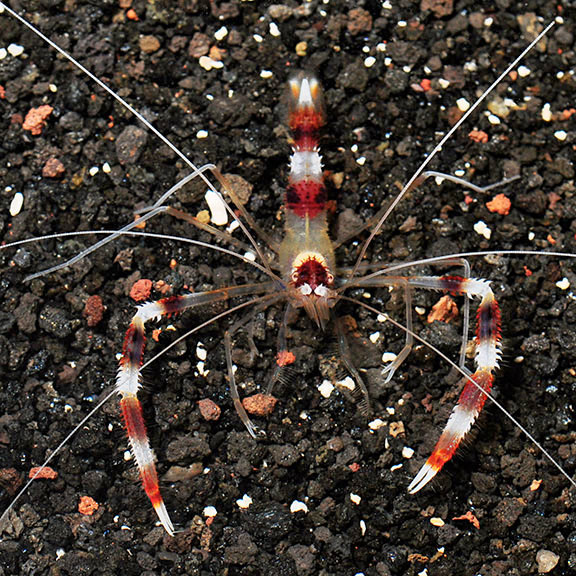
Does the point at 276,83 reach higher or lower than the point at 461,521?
higher

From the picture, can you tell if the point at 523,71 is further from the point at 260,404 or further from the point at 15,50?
the point at 15,50

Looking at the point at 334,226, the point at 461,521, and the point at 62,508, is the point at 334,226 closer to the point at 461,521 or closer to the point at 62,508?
the point at 461,521

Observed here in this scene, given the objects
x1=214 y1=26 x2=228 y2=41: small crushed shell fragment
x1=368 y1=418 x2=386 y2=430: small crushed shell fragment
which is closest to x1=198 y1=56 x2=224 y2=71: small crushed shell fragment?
x1=214 y1=26 x2=228 y2=41: small crushed shell fragment

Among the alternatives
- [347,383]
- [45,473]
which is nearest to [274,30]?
[347,383]

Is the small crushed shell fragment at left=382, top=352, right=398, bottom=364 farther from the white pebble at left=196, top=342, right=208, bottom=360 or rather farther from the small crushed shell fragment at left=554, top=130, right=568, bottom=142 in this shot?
the small crushed shell fragment at left=554, top=130, right=568, bottom=142

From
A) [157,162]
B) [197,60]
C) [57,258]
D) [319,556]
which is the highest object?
[197,60]

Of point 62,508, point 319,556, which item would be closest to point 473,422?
point 319,556
